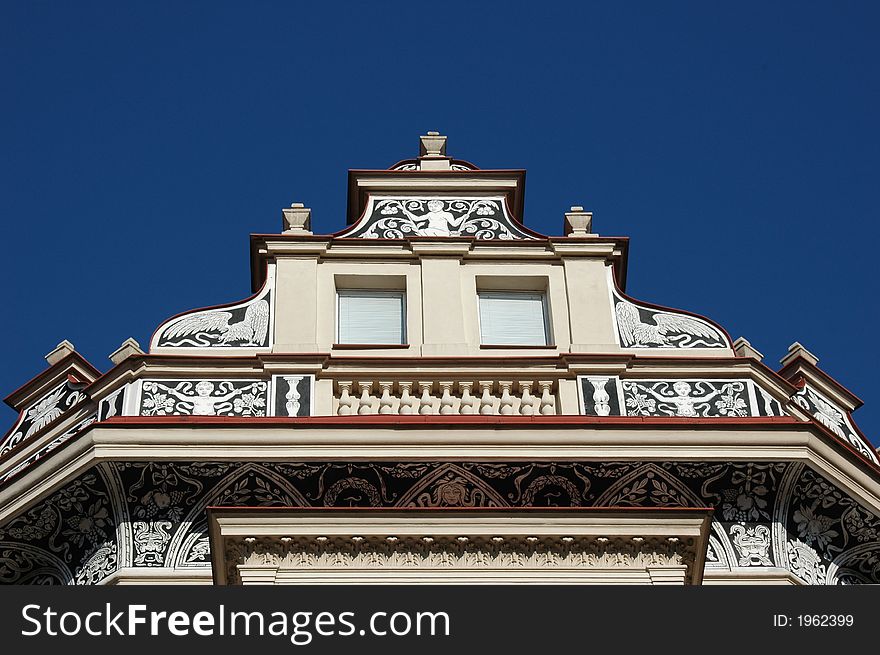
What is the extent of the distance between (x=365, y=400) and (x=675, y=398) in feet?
9.03

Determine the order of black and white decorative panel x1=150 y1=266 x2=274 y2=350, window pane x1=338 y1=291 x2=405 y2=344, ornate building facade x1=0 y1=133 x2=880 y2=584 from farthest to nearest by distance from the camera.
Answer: window pane x1=338 y1=291 x2=405 y2=344 → black and white decorative panel x1=150 y1=266 x2=274 y2=350 → ornate building facade x1=0 y1=133 x2=880 y2=584

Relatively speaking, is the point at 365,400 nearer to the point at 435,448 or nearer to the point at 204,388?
the point at 435,448

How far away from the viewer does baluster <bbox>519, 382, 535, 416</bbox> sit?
14953 mm

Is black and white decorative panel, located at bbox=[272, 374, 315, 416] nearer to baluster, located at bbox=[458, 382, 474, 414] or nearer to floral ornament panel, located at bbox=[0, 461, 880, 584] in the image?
floral ornament panel, located at bbox=[0, 461, 880, 584]

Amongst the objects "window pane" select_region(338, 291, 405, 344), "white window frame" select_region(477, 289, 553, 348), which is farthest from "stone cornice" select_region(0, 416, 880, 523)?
"window pane" select_region(338, 291, 405, 344)

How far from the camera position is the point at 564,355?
15.3 meters

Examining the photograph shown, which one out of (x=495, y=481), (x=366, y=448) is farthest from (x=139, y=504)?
(x=495, y=481)

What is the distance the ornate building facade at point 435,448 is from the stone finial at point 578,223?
0.51 meters

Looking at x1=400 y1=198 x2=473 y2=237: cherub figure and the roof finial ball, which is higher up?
the roof finial ball

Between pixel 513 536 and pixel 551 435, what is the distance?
3.62 ft

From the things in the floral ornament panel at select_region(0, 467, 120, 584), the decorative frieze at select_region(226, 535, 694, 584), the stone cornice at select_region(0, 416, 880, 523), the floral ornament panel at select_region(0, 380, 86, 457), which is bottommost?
the decorative frieze at select_region(226, 535, 694, 584)

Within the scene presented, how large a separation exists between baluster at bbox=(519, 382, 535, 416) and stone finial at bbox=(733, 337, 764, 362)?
1994mm

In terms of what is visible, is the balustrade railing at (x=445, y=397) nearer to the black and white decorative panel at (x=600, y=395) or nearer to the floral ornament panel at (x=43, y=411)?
the black and white decorative panel at (x=600, y=395)

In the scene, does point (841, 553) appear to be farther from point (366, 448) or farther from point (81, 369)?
point (81, 369)
